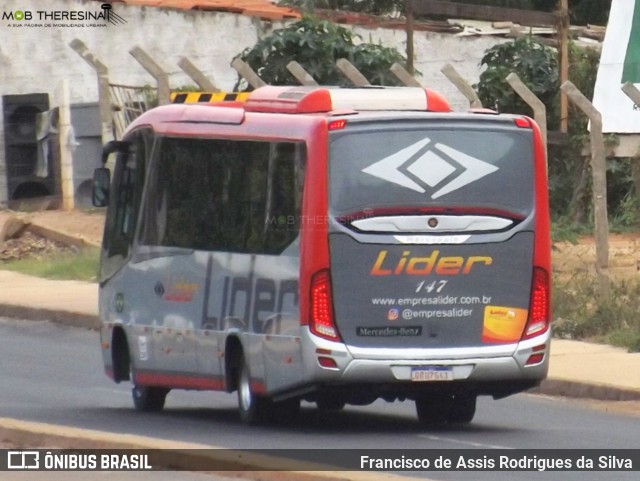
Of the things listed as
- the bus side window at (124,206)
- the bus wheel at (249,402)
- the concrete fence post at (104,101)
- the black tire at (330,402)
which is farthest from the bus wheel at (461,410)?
the concrete fence post at (104,101)

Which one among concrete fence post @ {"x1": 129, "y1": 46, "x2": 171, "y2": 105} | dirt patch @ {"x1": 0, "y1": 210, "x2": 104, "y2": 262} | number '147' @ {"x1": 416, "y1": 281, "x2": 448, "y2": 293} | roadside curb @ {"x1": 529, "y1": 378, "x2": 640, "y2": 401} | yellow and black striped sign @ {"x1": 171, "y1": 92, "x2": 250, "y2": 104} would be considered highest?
yellow and black striped sign @ {"x1": 171, "y1": 92, "x2": 250, "y2": 104}

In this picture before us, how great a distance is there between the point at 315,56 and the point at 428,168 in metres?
16.2

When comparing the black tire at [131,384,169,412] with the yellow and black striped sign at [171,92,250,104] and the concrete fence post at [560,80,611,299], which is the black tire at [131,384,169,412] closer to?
the yellow and black striped sign at [171,92,250,104]

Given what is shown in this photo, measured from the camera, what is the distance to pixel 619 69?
87.8 feet

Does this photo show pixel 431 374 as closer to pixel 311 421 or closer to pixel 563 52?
pixel 311 421

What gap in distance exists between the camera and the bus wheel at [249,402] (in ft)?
45.1

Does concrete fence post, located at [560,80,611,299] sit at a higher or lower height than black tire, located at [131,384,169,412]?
higher

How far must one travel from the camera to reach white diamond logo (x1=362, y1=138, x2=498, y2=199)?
13164 millimetres

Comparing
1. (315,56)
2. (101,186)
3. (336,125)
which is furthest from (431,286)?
(315,56)

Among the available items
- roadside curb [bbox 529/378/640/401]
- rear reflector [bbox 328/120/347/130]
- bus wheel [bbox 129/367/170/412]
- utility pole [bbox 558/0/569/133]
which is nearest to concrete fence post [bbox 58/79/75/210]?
utility pole [bbox 558/0/569/133]

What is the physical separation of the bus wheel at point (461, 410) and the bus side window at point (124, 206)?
10.4 feet

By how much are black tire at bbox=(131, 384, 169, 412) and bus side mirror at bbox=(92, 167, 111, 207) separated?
170 cm

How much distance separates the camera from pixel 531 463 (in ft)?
38.1

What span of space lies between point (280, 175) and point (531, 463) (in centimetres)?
321
